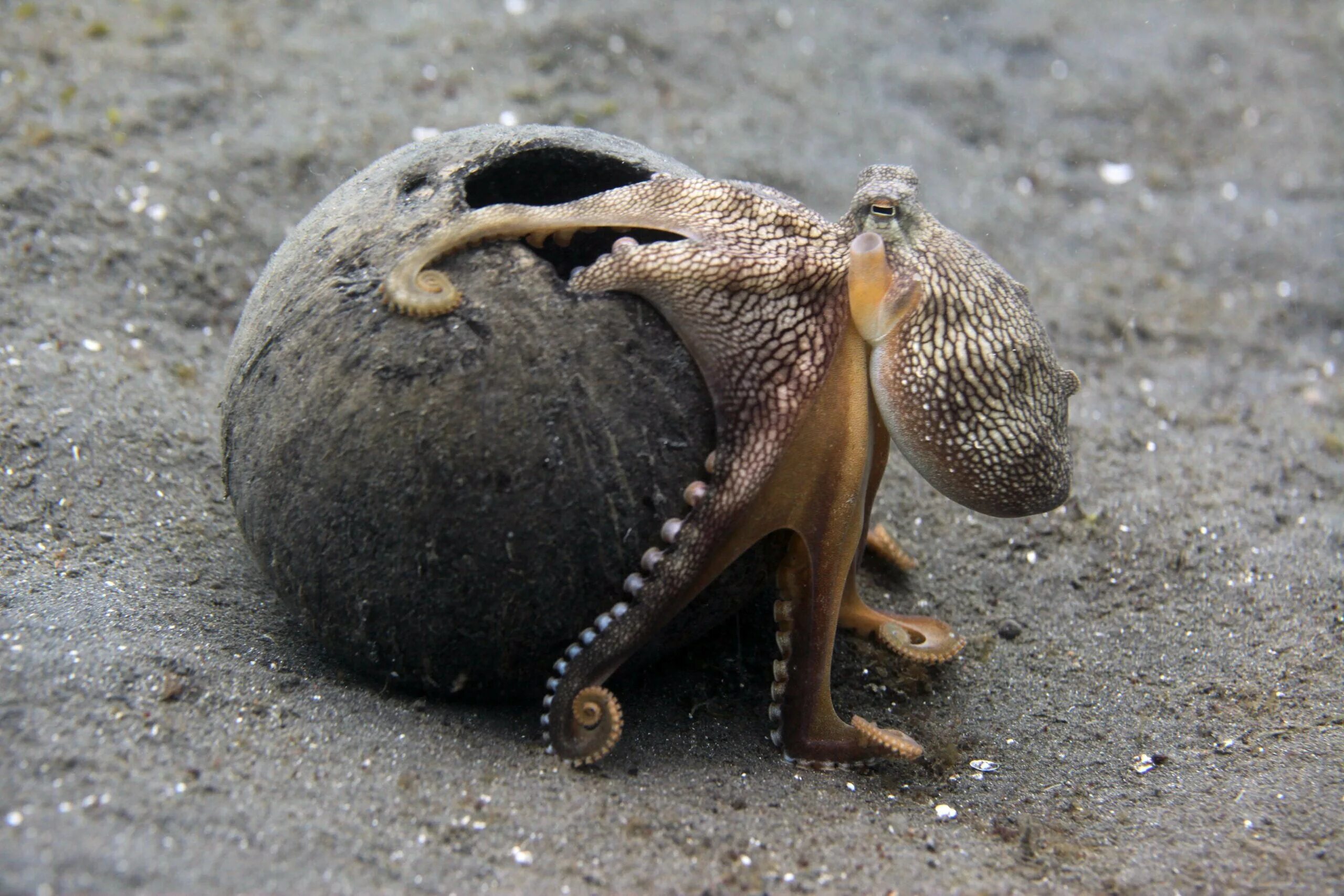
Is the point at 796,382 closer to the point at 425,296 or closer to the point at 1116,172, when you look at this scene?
the point at 425,296

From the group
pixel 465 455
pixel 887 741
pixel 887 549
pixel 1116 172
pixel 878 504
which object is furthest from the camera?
pixel 1116 172

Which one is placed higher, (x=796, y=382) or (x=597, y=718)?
(x=796, y=382)

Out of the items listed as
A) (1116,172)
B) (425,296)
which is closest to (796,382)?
(425,296)

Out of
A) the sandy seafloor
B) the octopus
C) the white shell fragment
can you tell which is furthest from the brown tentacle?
the white shell fragment

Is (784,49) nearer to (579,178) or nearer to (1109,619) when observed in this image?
(579,178)

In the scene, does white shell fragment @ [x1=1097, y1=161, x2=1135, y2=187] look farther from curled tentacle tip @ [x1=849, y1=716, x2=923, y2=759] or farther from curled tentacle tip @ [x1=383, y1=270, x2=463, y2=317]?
curled tentacle tip @ [x1=383, y1=270, x2=463, y2=317]

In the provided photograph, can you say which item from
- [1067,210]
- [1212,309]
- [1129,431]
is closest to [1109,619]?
[1129,431]

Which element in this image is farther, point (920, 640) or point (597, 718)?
point (920, 640)
